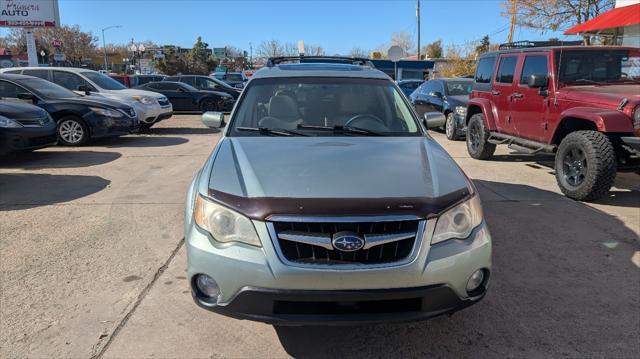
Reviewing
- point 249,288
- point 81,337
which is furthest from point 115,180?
point 249,288

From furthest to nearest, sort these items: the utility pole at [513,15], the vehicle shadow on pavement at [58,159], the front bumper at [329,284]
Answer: the utility pole at [513,15], the vehicle shadow on pavement at [58,159], the front bumper at [329,284]

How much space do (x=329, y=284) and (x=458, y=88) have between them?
1147 centimetres

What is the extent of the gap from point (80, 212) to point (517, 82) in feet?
22.2

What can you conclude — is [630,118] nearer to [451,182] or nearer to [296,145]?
[451,182]

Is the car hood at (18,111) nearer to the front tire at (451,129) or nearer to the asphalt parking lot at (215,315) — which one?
the asphalt parking lot at (215,315)

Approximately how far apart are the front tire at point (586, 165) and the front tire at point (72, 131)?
912cm

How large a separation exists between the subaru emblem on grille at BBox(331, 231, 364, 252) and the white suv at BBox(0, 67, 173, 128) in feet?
35.5

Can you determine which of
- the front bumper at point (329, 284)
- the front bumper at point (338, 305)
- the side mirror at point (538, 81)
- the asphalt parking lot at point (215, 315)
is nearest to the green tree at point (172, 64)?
the asphalt parking lot at point (215, 315)

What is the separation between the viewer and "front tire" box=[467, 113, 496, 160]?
8789 mm

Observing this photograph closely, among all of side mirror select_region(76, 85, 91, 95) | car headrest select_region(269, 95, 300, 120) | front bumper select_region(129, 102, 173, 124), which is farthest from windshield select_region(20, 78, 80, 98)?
car headrest select_region(269, 95, 300, 120)

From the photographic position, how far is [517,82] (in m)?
7.73

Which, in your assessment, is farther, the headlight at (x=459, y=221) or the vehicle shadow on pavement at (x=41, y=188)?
the vehicle shadow on pavement at (x=41, y=188)

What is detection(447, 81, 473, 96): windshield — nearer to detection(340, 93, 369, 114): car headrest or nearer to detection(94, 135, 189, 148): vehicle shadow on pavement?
detection(94, 135, 189, 148): vehicle shadow on pavement

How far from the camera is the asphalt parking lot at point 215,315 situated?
2893mm
